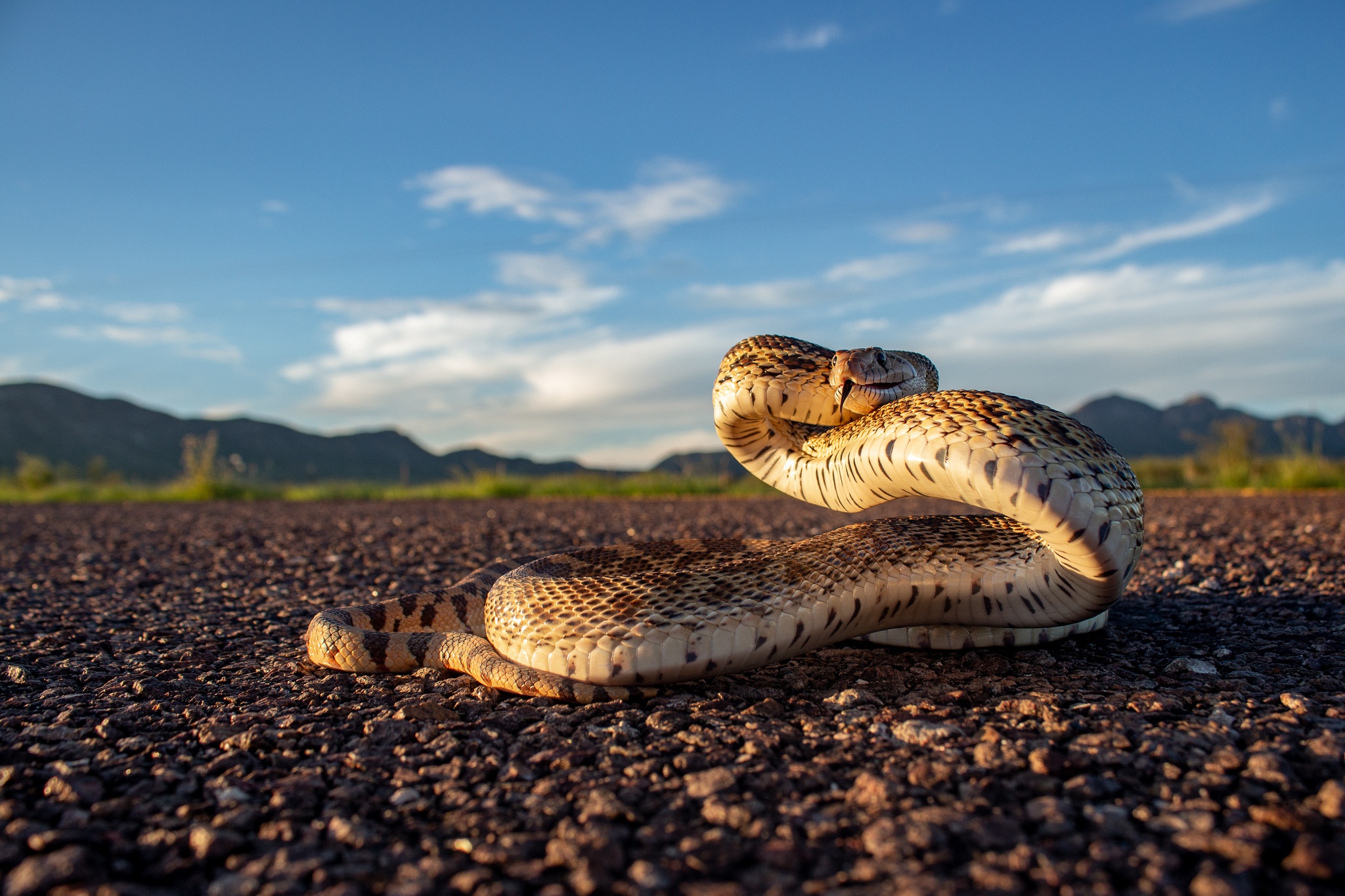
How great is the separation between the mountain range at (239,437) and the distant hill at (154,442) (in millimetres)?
146

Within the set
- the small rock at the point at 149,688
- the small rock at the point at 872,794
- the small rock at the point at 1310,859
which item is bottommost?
the small rock at the point at 1310,859

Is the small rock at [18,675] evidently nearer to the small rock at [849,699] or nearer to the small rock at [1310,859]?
the small rock at [849,699]

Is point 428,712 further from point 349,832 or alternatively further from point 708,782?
point 708,782

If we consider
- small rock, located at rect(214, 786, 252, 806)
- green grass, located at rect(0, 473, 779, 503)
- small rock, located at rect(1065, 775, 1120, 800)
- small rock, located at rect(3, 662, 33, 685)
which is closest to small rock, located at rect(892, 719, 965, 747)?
small rock, located at rect(1065, 775, 1120, 800)

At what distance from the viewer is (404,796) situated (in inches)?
91.8

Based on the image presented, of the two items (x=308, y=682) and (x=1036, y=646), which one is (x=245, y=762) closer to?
(x=308, y=682)

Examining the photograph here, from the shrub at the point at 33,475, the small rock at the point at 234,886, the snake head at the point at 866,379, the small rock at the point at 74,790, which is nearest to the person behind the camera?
the small rock at the point at 234,886

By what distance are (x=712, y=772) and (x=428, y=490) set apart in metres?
18.6

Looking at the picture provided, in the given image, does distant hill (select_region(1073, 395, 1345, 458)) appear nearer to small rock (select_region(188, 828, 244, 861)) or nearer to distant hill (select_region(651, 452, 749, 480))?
distant hill (select_region(651, 452, 749, 480))

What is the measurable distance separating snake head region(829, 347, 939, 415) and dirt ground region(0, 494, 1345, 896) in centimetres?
116

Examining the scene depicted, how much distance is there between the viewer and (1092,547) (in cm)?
291

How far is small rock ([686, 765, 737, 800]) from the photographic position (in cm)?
226

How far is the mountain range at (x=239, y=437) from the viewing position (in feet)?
281

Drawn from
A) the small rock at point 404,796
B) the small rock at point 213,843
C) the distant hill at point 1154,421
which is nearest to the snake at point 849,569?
the small rock at point 404,796
